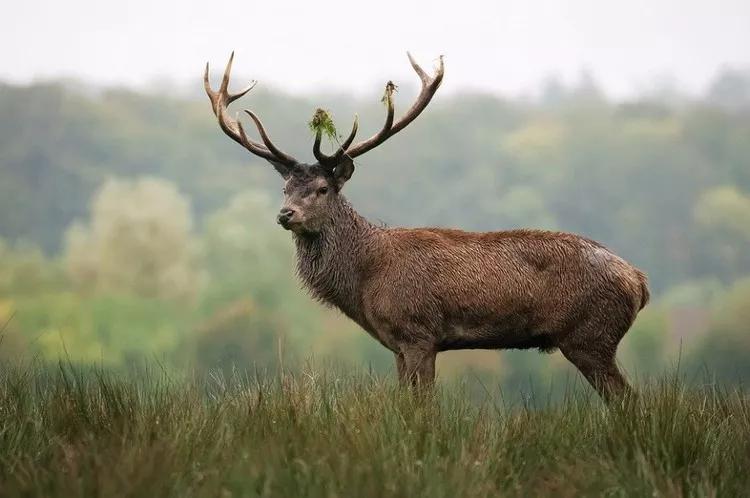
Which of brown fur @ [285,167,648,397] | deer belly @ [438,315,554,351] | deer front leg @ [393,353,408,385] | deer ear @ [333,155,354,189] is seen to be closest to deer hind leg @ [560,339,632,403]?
brown fur @ [285,167,648,397]

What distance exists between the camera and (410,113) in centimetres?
815

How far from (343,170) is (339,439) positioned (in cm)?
287

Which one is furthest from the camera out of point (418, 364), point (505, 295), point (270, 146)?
point (270, 146)

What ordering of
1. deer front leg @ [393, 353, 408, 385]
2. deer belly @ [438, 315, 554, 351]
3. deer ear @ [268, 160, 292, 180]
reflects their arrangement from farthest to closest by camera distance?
deer ear @ [268, 160, 292, 180]
deer belly @ [438, 315, 554, 351]
deer front leg @ [393, 353, 408, 385]

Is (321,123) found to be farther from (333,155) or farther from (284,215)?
(284,215)

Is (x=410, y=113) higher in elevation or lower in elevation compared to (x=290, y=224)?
higher

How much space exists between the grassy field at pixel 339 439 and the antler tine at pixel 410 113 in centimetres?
201

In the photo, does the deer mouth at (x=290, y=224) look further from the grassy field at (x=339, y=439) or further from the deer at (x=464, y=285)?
the grassy field at (x=339, y=439)

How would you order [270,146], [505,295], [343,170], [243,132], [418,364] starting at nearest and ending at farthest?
[418,364] → [505,295] → [270,146] → [343,170] → [243,132]

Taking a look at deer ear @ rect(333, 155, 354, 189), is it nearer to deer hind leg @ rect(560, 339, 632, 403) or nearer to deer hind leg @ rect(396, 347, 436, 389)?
deer hind leg @ rect(396, 347, 436, 389)

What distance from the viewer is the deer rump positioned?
7504 millimetres

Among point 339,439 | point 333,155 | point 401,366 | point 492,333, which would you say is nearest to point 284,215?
point 333,155

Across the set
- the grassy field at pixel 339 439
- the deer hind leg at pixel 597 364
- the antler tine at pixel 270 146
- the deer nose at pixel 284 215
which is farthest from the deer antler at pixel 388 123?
the deer hind leg at pixel 597 364

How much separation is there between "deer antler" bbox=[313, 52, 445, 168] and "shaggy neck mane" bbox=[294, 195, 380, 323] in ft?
1.23
